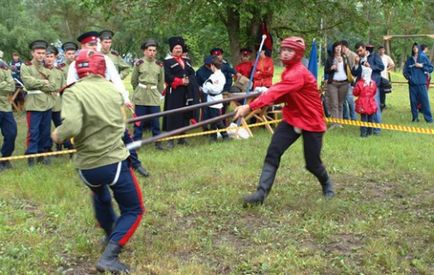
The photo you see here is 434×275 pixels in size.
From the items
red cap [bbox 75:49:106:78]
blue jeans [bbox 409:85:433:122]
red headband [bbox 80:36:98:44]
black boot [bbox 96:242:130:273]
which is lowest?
blue jeans [bbox 409:85:433:122]

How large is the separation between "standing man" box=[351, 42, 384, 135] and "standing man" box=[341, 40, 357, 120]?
0.30ft

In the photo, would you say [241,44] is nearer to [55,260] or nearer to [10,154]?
[10,154]

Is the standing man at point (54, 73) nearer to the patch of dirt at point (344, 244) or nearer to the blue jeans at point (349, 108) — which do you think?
the patch of dirt at point (344, 244)

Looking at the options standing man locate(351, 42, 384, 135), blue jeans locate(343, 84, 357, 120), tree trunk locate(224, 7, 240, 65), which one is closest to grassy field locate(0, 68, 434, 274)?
standing man locate(351, 42, 384, 135)

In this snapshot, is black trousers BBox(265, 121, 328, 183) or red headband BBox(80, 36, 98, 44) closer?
black trousers BBox(265, 121, 328, 183)

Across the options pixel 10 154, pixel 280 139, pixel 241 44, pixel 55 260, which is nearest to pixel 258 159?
pixel 280 139

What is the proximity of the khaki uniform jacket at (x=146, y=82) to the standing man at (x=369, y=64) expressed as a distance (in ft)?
13.4

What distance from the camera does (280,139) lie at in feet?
19.8

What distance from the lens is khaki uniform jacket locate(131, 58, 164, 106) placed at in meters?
9.21

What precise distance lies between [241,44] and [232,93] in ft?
7.99

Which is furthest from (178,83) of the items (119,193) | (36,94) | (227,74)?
(119,193)

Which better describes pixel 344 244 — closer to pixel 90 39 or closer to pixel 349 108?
pixel 90 39

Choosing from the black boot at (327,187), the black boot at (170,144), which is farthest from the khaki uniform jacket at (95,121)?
the black boot at (170,144)

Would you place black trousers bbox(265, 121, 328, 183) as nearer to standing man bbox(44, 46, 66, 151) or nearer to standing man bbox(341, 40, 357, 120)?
standing man bbox(44, 46, 66, 151)
